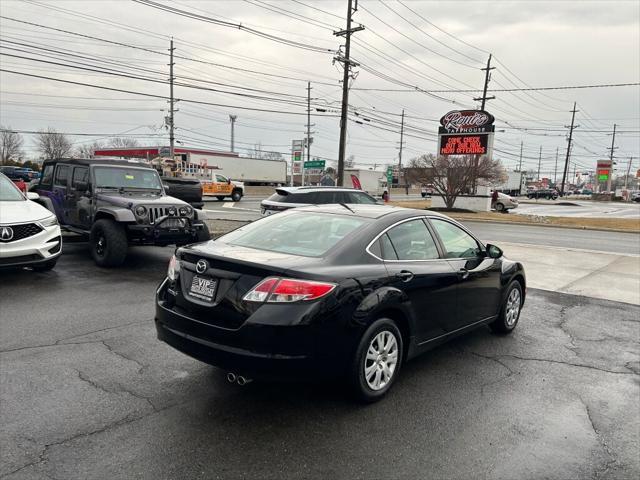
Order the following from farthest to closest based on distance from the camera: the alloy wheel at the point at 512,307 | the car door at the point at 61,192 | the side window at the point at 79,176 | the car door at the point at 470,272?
the car door at the point at 61,192
the side window at the point at 79,176
the alloy wheel at the point at 512,307
the car door at the point at 470,272

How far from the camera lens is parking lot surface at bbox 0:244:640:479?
2859mm

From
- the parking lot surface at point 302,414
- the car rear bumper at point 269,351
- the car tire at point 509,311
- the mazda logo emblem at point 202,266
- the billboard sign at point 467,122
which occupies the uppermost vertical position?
the billboard sign at point 467,122

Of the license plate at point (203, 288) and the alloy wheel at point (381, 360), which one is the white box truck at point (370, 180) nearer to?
the alloy wheel at point (381, 360)

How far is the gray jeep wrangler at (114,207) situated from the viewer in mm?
8320

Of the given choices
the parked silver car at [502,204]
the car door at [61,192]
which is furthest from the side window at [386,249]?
the parked silver car at [502,204]

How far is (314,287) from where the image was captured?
3.24 meters

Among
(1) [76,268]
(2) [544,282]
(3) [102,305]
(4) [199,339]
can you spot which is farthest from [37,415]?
(2) [544,282]

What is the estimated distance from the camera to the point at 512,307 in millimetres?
5633

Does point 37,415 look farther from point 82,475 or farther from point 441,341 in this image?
point 441,341

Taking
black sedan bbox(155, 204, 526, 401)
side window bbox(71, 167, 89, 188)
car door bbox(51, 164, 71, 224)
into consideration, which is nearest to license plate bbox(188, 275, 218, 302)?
black sedan bbox(155, 204, 526, 401)

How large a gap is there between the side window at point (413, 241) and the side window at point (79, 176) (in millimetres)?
7233

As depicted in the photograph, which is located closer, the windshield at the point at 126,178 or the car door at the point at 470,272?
the car door at the point at 470,272

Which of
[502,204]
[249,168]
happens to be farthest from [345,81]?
[249,168]

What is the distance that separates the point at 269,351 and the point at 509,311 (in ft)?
11.4
